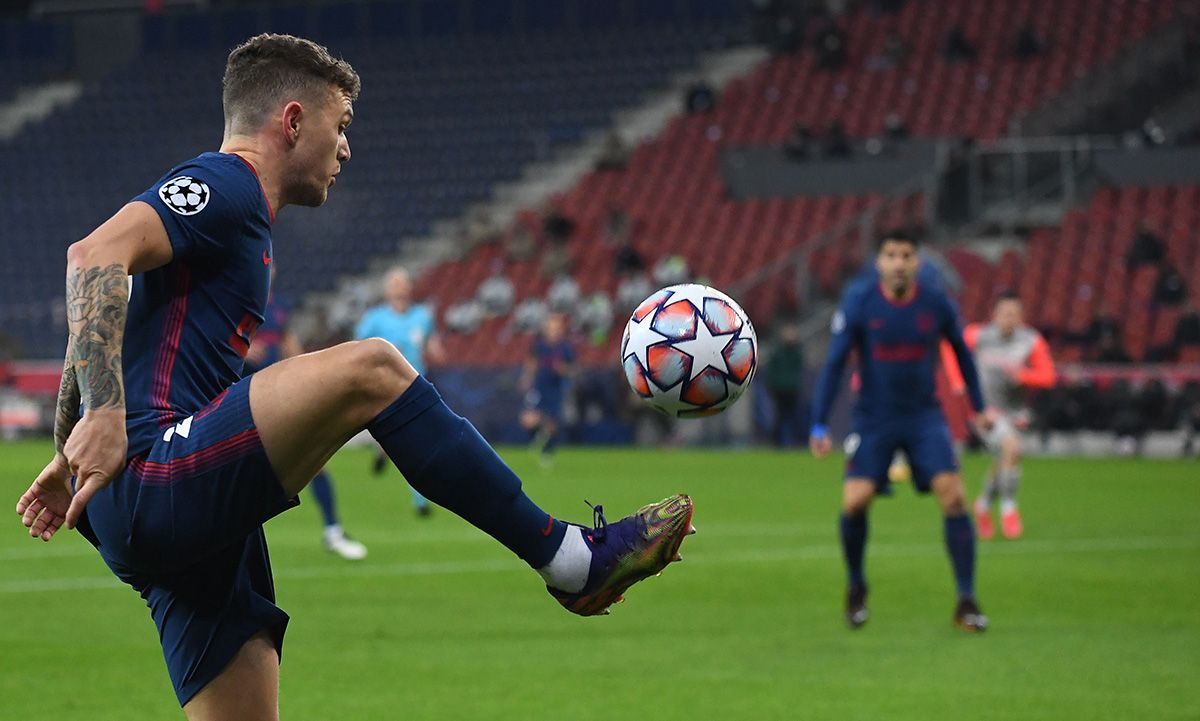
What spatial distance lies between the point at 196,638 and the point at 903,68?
3009cm

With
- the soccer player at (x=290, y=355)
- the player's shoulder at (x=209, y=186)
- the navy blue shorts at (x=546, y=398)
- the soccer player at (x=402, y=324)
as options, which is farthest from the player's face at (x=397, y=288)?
the player's shoulder at (x=209, y=186)

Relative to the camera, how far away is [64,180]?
133ft

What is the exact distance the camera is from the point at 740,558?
538 inches

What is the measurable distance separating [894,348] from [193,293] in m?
6.79

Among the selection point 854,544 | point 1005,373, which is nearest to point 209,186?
point 854,544

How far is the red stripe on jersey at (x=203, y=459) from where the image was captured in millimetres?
4188

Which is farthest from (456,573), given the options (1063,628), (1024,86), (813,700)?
(1024,86)

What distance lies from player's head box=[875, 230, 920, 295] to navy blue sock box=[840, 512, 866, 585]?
1388 millimetres

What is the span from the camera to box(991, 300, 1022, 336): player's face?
16953 mm

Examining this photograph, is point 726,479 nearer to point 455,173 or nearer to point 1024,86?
point 1024,86

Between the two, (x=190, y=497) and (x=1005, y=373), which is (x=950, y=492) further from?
(x=1005, y=373)

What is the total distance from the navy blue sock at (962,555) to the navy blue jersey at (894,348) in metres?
0.76

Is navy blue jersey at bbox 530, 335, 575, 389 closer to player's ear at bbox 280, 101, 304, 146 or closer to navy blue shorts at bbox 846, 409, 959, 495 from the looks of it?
navy blue shorts at bbox 846, 409, 959, 495

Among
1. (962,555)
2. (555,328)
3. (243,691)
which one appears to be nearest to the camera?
(243,691)
